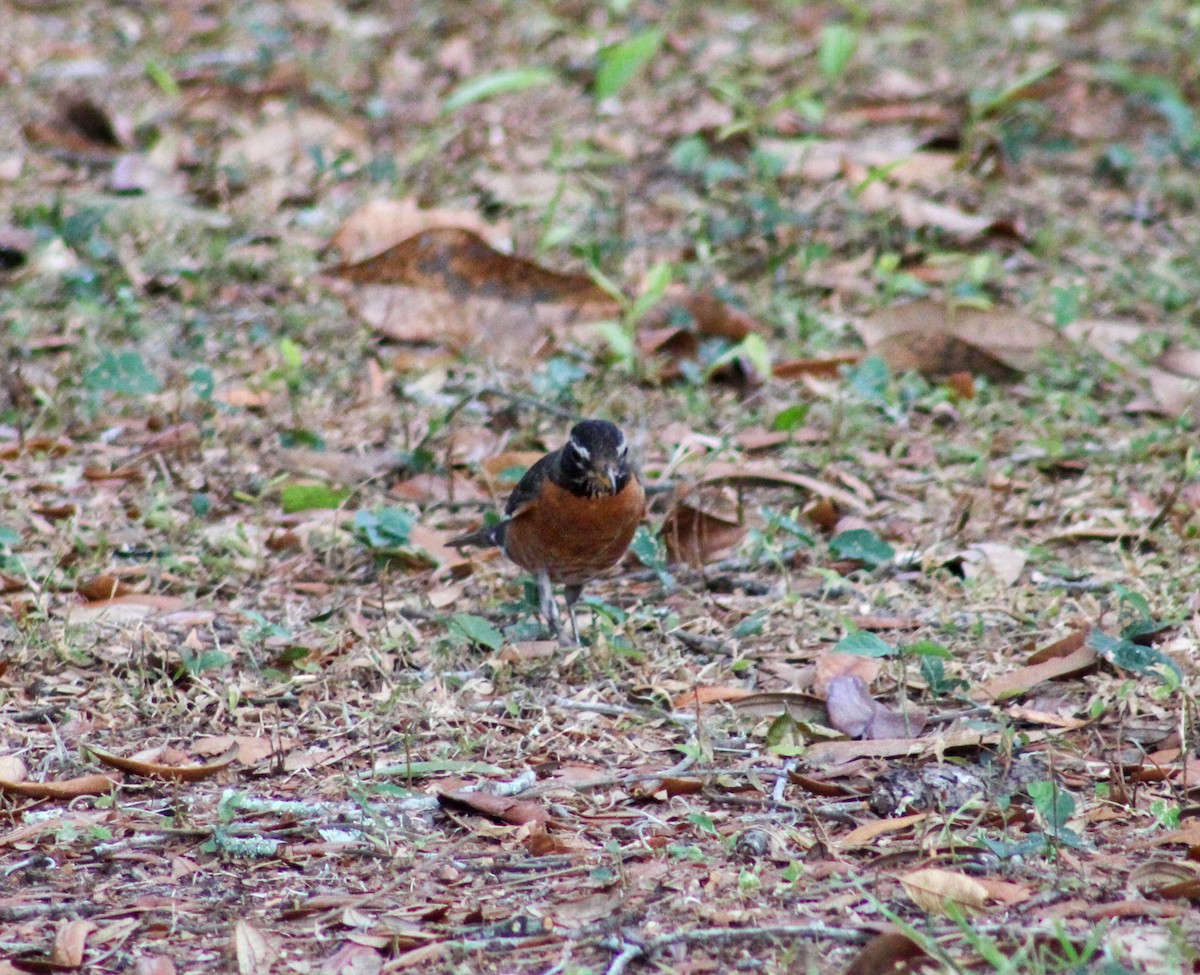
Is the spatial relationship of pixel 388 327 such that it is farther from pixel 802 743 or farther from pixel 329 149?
pixel 802 743

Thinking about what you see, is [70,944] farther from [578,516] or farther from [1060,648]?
[1060,648]

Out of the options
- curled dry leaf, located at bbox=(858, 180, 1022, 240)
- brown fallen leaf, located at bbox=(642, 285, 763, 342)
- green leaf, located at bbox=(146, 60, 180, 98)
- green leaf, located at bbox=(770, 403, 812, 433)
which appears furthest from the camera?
green leaf, located at bbox=(146, 60, 180, 98)

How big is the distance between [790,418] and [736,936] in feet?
12.2

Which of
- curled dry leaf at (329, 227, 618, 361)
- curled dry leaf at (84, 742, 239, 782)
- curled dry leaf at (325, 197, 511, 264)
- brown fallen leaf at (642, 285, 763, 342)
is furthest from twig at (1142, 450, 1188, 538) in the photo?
curled dry leaf at (325, 197, 511, 264)

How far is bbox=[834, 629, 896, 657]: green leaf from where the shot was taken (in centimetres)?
453

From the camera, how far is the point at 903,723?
14.6ft

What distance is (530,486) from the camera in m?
5.81

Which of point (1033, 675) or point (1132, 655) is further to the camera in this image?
point (1033, 675)

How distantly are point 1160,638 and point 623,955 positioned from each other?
7.85 feet

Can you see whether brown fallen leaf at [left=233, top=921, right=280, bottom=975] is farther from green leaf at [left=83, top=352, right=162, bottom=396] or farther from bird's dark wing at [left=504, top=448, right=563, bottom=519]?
green leaf at [left=83, top=352, right=162, bottom=396]

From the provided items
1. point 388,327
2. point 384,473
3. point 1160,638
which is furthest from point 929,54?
point 1160,638

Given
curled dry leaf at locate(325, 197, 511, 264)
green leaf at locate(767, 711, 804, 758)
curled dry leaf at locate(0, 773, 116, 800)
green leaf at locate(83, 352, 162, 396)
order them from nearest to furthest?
curled dry leaf at locate(0, 773, 116, 800), green leaf at locate(767, 711, 804, 758), green leaf at locate(83, 352, 162, 396), curled dry leaf at locate(325, 197, 511, 264)

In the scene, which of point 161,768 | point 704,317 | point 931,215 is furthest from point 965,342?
point 161,768

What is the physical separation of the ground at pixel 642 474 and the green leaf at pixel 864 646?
2cm
